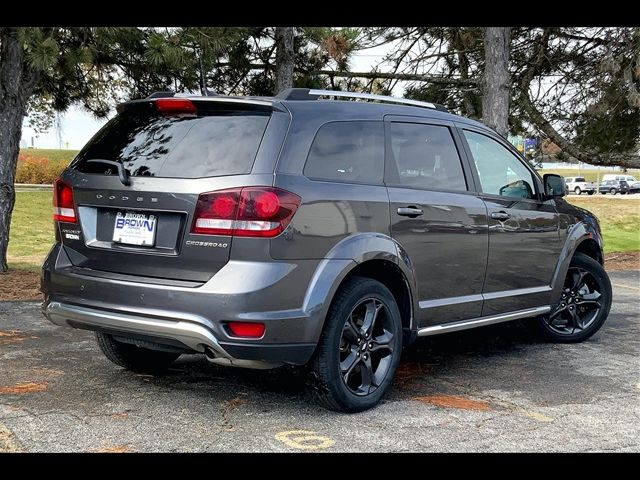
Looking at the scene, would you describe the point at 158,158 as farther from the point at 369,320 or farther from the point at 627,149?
the point at 627,149

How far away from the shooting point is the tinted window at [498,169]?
5691 mm

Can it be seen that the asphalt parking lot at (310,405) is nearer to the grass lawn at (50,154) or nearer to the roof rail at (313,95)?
the roof rail at (313,95)

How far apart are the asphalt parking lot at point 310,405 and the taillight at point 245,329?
0.52 meters

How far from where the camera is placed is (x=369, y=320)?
4.66 m

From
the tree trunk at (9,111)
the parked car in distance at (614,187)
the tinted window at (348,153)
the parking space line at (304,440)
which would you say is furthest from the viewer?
the parked car in distance at (614,187)

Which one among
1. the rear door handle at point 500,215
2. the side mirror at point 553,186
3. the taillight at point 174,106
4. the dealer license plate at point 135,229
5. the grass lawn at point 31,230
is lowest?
the grass lawn at point 31,230

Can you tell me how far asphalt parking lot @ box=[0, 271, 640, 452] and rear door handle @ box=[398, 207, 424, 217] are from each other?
115cm

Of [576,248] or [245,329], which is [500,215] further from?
[245,329]

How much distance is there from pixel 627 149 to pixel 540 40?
294cm

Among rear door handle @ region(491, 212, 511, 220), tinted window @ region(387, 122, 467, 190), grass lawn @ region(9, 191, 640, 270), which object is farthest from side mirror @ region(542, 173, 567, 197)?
grass lawn @ region(9, 191, 640, 270)

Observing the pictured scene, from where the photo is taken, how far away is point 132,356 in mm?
5234

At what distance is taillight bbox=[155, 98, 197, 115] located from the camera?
4480 millimetres

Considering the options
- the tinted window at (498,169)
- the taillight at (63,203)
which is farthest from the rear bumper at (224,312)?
the tinted window at (498,169)

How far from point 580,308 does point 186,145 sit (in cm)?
415
